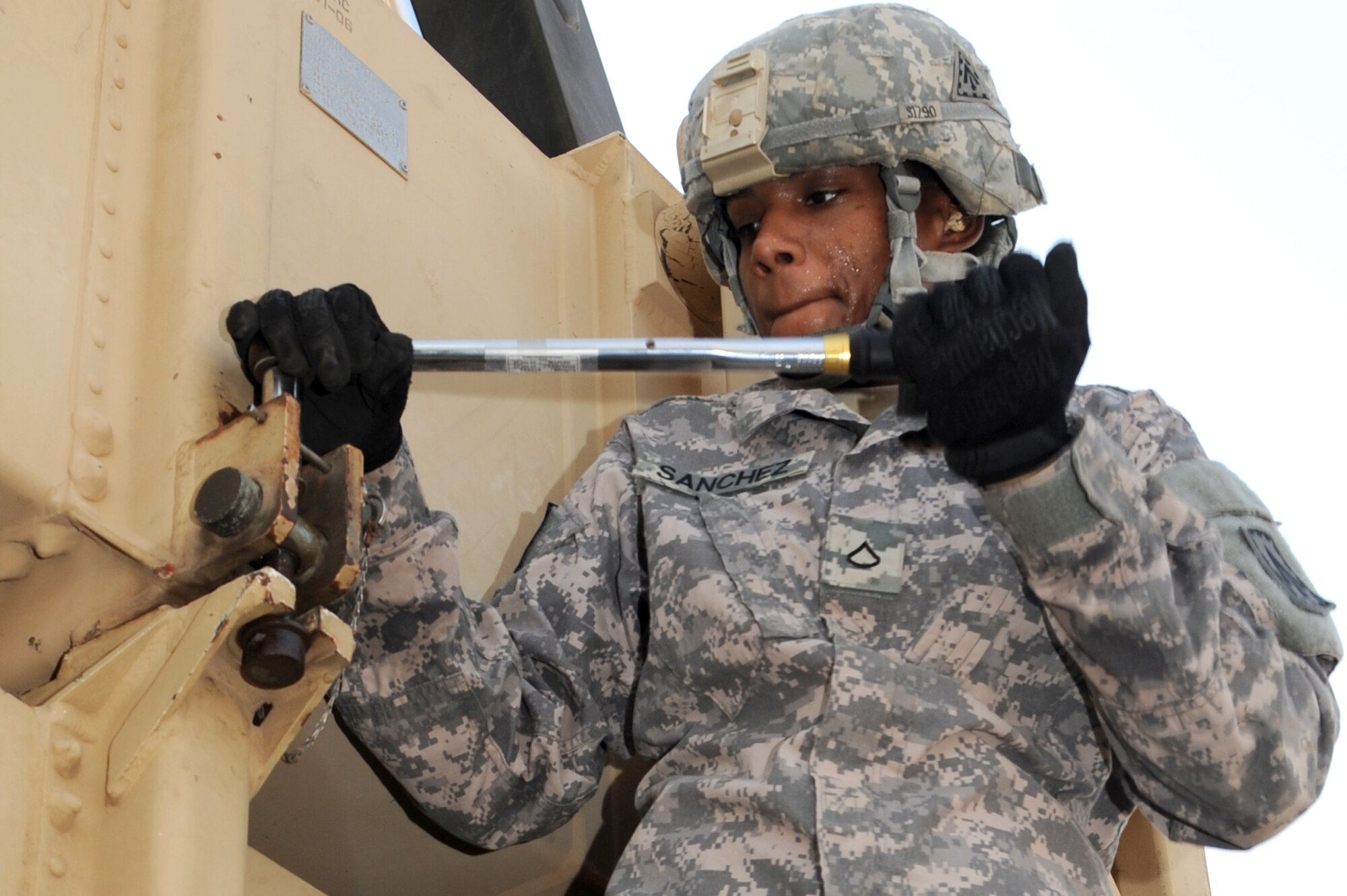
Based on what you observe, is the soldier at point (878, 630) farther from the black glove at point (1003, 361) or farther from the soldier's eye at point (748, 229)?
the soldier's eye at point (748, 229)

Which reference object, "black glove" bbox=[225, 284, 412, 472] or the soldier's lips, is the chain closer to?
"black glove" bbox=[225, 284, 412, 472]

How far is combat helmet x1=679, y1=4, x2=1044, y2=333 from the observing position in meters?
1.81

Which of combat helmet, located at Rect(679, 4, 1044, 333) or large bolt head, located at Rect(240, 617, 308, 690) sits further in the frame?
combat helmet, located at Rect(679, 4, 1044, 333)

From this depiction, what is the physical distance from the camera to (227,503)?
A: 3.39 ft

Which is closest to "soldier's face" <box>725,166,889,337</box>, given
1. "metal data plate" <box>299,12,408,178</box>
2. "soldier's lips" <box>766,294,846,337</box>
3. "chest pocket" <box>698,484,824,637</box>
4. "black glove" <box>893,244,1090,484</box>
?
"soldier's lips" <box>766,294,846,337</box>

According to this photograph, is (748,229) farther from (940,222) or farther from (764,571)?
(764,571)

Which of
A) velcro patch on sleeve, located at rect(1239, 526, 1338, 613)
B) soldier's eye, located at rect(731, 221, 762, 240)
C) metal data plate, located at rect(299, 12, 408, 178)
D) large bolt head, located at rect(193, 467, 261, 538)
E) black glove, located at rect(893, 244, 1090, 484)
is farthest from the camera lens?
soldier's eye, located at rect(731, 221, 762, 240)

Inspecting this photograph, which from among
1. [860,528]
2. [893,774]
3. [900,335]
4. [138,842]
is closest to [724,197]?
[860,528]

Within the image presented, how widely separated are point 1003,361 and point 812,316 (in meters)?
0.62

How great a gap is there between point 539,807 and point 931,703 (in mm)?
435

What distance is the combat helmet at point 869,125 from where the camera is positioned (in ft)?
5.93

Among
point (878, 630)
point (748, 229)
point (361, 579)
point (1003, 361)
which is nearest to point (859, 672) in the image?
point (878, 630)

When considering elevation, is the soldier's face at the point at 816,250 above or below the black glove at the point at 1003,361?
below

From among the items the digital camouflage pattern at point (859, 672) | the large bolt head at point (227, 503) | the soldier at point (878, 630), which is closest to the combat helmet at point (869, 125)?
the soldier at point (878, 630)
